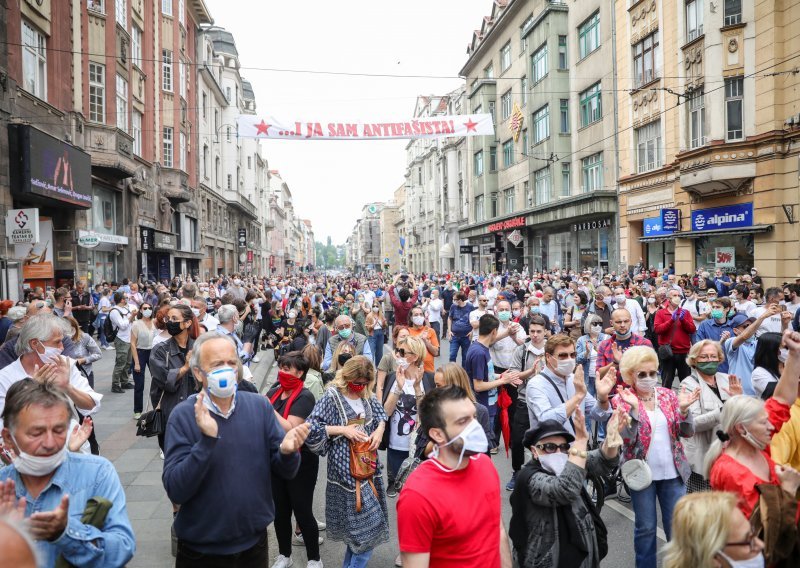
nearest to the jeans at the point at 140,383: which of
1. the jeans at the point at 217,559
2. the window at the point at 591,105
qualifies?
the jeans at the point at 217,559

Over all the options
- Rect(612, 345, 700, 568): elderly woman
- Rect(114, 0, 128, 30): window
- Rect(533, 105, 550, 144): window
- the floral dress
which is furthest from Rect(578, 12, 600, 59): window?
the floral dress

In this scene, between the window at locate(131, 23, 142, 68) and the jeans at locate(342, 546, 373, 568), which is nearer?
the jeans at locate(342, 546, 373, 568)

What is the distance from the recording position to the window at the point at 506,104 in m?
43.2

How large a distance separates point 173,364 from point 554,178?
31923mm

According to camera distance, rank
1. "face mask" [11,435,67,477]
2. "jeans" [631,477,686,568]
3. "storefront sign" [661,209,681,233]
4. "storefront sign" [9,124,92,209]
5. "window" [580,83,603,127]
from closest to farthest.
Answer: "face mask" [11,435,67,477]
"jeans" [631,477,686,568]
"storefront sign" [9,124,92,209]
"storefront sign" [661,209,681,233]
"window" [580,83,603,127]

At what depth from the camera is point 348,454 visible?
438 cm

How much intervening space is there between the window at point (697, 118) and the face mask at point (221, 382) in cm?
2218

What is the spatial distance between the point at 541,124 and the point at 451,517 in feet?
121

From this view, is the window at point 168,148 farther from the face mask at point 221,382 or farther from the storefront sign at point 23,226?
the face mask at point 221,382

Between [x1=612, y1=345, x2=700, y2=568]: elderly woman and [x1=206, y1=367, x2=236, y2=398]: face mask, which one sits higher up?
[x1=206, y1=367, x2=236, y2=398]: face mask

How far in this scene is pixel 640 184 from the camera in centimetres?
2616

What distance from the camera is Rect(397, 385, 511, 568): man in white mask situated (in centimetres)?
263

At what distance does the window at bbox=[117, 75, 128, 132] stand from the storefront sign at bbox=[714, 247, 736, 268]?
81.9 feet

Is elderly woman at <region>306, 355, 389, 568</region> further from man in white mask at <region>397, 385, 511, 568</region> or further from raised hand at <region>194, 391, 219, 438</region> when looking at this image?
man in white mask at <region>397, 385, 511, 568</region>
